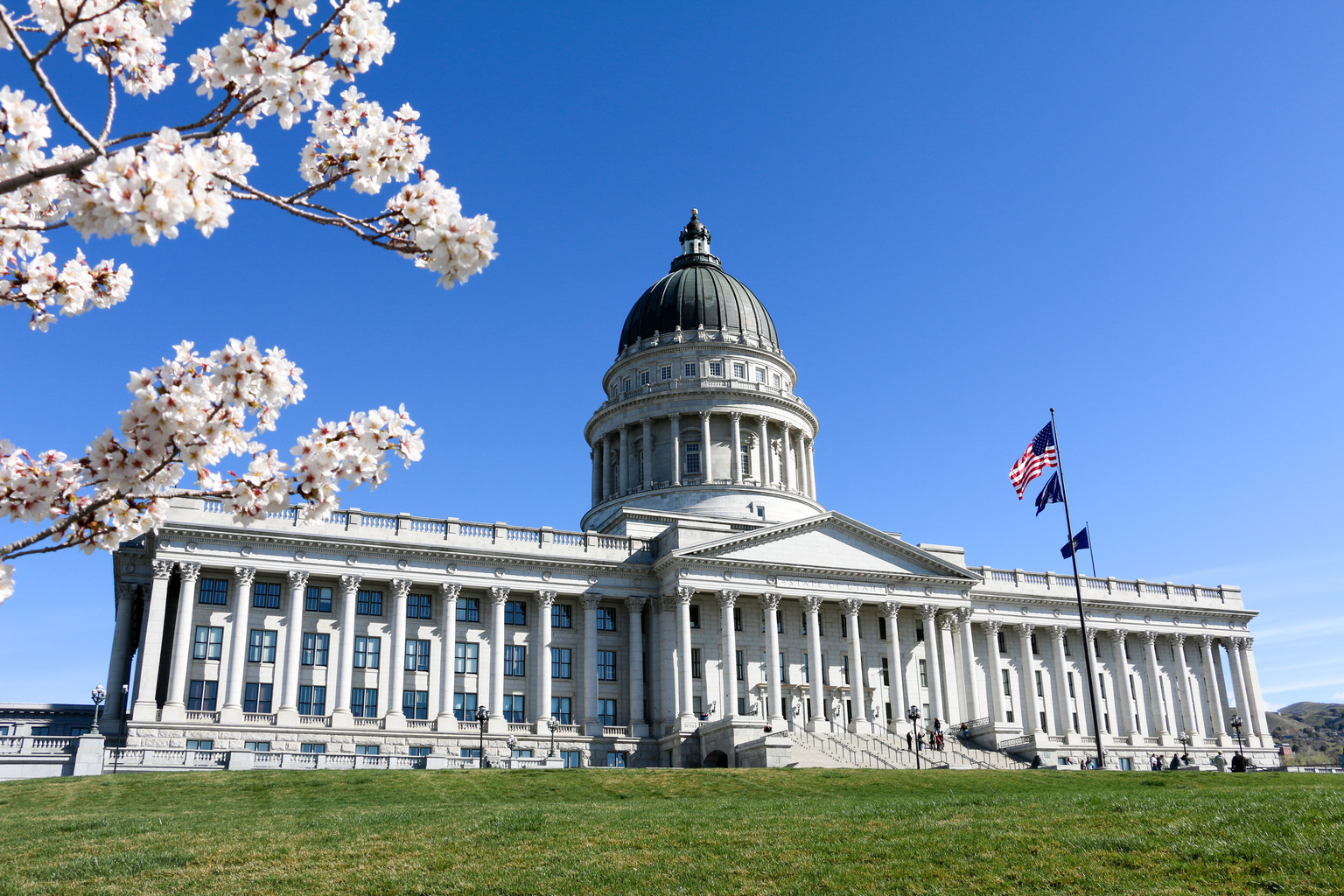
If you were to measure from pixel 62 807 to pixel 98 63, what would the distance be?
28926 mm

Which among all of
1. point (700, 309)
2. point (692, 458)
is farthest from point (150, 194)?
point (700, 309)

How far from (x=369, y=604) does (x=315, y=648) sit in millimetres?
3868

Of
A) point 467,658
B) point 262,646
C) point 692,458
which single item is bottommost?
point 467,658

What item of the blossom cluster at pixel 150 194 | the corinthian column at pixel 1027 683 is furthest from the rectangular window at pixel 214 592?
the blossom cluster at pixel 150 194

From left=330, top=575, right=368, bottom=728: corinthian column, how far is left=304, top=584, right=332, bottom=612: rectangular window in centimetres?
90

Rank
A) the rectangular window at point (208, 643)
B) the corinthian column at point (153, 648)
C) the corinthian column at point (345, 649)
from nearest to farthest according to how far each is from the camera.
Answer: the corinthian column at point (153, 648) → the rectangular window at point (208, 643) → the corinthian column at point (345, 649)

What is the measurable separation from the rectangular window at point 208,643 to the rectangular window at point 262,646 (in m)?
1.47

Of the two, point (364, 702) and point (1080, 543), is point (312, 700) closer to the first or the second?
point (364, 702)

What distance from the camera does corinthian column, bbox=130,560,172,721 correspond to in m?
53.8

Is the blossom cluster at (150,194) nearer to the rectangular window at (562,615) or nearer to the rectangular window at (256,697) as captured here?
the rectangular window at (256,697)

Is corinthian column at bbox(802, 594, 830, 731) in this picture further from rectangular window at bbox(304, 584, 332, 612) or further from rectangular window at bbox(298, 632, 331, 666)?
rectangular window at bbox(304, 584, 332, 612)

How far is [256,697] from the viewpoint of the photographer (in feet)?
189

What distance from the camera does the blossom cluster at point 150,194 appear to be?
6773mm

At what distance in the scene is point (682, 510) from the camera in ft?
261
